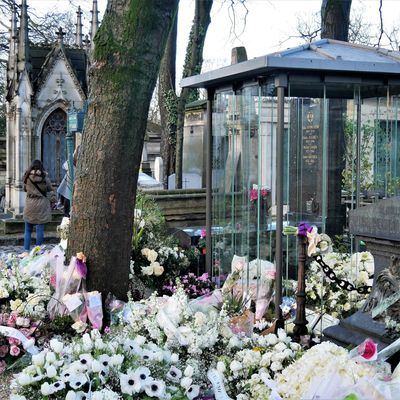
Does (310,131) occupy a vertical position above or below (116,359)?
above

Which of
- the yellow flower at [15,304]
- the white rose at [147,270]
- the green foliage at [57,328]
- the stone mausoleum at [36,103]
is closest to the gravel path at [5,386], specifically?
the green foliage at [57,328]

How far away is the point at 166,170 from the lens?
17.8 metres

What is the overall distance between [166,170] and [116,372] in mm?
14034

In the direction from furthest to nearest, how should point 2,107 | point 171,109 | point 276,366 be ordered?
point 2,107 → point 171,109 → point 276,366

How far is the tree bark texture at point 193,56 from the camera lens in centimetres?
1662

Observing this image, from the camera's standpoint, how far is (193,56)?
672 inches

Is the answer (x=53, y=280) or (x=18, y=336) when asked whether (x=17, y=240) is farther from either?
(x=18, y=336)

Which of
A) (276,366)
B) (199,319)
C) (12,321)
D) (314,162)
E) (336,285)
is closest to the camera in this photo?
(276,366)

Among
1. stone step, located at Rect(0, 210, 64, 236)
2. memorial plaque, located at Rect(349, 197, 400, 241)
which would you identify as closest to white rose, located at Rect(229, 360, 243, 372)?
memorial plaque, located at Rect(349, 197, 400, 241)

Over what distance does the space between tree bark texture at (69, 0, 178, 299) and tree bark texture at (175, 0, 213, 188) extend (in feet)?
33.5

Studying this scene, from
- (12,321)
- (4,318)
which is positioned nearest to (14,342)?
(12,321)

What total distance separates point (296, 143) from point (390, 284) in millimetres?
3706

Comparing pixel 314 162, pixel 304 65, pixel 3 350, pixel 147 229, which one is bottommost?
pixel 3 350

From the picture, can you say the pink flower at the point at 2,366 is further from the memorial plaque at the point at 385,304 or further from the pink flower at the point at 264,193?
the pink flower at the point at 264,193
